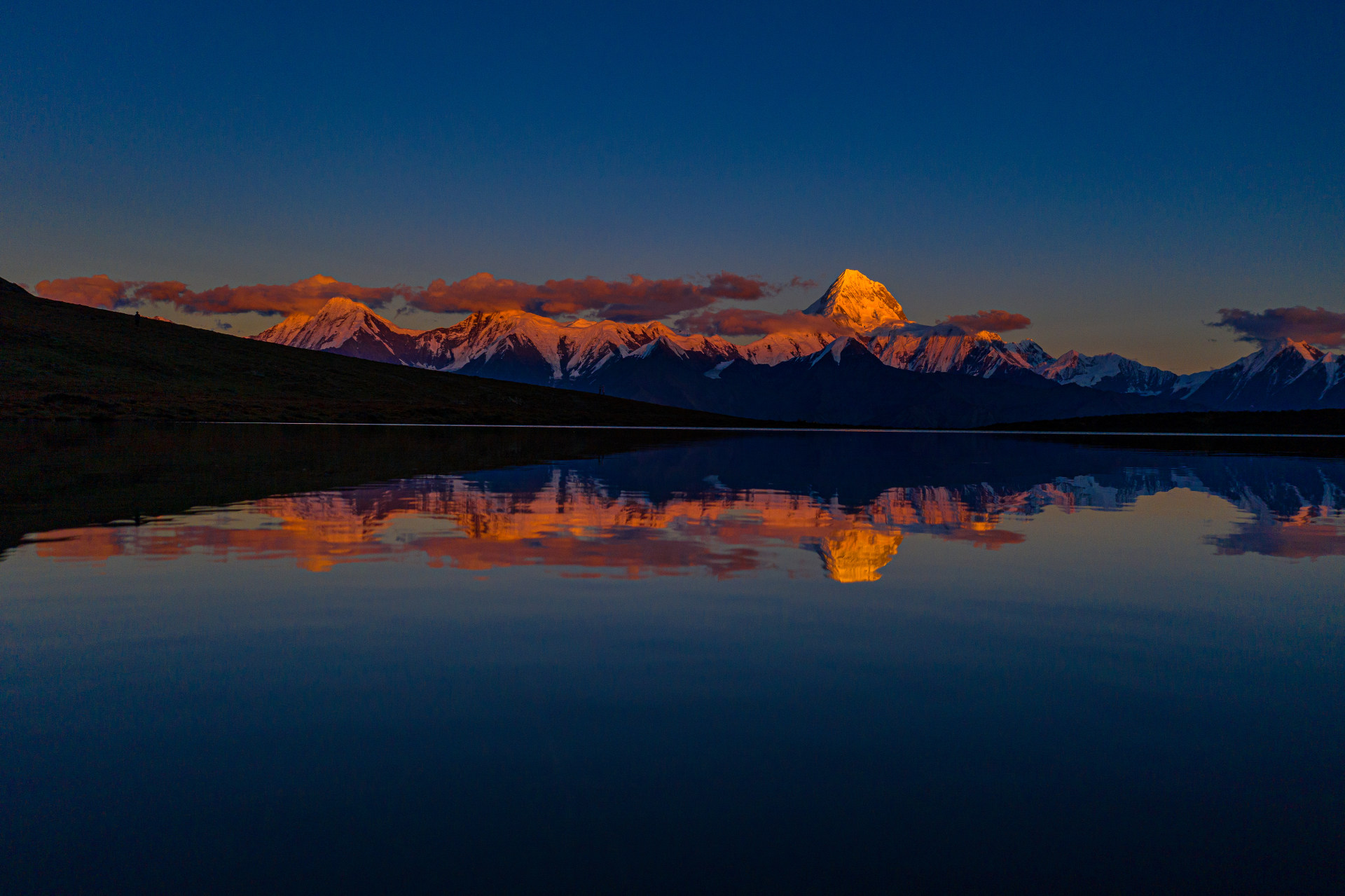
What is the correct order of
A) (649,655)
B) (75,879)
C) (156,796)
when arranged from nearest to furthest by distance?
1. (75,879)
2. (156,796)
3. (649,655)

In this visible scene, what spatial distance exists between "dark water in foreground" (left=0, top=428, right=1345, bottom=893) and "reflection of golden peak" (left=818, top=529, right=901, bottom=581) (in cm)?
15

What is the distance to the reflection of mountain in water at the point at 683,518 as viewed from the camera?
18875 millimetres

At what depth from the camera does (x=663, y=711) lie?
359 inches

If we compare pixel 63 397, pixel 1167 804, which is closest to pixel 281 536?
pixel 1167 804

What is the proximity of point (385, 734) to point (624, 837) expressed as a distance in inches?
121

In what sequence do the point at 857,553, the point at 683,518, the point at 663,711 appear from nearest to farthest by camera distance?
1. the point at 663,711
2. the point at 857,553
3. the point at 683,518

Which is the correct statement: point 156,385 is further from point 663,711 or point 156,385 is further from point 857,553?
point 663,711

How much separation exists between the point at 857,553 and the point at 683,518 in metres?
7.21

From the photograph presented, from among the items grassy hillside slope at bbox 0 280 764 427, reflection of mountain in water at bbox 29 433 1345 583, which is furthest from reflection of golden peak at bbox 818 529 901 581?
grassy hillside slope at bbox 0 280 764 427

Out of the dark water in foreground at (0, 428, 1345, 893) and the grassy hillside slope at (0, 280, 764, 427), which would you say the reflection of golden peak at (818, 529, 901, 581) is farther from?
the grassy hillside slope at (0, 280, 764, 427)

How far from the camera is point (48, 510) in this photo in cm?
2459

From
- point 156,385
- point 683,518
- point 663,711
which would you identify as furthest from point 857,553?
point 156,385

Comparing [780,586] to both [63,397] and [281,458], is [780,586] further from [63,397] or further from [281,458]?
[63,397]

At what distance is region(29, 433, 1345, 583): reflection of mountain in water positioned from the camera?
61.9 feet
